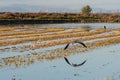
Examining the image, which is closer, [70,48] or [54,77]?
[54,77]

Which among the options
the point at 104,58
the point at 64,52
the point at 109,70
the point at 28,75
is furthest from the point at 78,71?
the point at 64,52

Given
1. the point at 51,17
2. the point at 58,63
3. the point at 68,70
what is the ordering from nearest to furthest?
the point at 68,70 < the point at 58,63 < the point at 51,17

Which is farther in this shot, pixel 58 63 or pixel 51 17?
pixel 51 17

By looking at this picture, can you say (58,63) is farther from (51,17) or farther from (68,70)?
(51,17)

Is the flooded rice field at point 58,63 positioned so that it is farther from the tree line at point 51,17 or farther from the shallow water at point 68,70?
the tree line at point 51,17

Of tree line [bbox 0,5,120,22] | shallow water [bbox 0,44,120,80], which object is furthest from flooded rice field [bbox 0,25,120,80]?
tree line [bbox 0,5,120,22]

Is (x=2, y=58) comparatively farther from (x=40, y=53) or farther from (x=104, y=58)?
(x=104, y=58)

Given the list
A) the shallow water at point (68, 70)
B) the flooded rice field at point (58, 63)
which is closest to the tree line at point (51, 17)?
the flooded rice field at point (58, 63)

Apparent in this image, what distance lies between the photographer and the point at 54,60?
25.6 m

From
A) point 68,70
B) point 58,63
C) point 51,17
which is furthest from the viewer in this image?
point 51,17

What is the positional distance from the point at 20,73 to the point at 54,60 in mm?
5353

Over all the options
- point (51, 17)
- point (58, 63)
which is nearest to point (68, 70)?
point (58, 63)

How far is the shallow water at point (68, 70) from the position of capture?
19744 mm

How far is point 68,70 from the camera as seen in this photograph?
22156 mm
